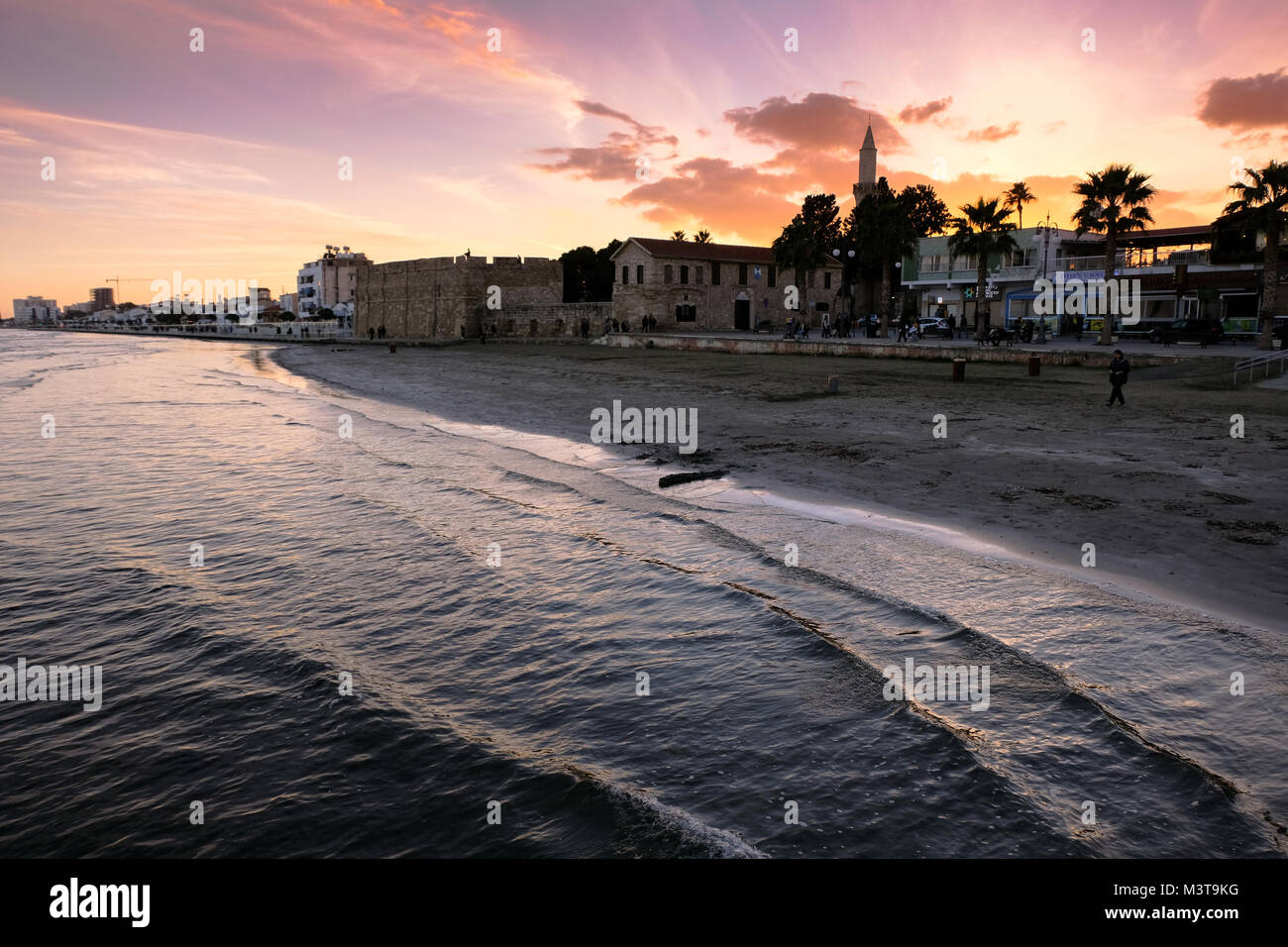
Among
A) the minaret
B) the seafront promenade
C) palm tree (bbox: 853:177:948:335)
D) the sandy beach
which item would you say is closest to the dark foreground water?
the sandy beach

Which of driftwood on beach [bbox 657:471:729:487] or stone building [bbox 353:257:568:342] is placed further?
stone building [bbox 353:257:568:342]

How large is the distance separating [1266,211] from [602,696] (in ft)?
130

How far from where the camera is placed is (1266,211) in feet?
111

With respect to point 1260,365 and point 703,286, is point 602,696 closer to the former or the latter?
point 1260,365

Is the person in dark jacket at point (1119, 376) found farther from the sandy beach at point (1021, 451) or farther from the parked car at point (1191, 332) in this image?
the parked car at point (1191, 332)

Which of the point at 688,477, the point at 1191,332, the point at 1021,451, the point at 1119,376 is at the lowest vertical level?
the point at 688,477

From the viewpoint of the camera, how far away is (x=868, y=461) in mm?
14125

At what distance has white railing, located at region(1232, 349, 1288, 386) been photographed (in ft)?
83.4

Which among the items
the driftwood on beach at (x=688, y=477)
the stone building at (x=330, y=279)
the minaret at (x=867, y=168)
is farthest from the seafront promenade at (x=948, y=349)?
the stone building at (x=330, y=279)

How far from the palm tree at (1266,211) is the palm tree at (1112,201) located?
4018mm

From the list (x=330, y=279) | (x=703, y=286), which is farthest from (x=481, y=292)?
(x=330, y=279)

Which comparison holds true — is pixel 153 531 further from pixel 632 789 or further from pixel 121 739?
pixel 632 789

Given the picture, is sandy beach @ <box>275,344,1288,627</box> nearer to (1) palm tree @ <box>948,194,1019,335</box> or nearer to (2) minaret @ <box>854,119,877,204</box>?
(1) palm tree @ <box>948,194,1019,335</box>

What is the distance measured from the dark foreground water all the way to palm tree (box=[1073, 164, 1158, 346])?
3582 cm
